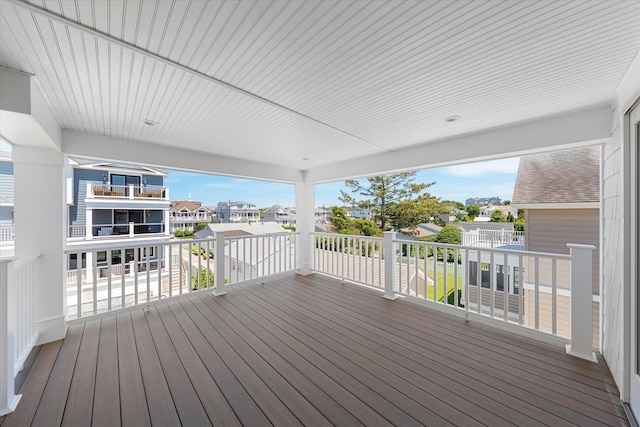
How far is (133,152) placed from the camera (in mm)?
3520

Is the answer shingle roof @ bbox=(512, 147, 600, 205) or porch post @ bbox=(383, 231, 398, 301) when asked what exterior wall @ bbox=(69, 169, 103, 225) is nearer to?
porch post @ bbox=(383, 231, 398, 301)

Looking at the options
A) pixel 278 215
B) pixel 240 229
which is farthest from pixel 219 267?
pixel 278 215

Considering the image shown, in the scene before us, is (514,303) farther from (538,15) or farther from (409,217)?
(538,15)

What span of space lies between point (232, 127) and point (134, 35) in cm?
163

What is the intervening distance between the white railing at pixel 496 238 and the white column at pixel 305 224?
14.4 ft

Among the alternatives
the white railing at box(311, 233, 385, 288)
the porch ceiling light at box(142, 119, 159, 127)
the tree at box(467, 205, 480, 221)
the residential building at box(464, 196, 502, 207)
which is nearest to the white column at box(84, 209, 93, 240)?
the porch ceiling light at box(142, 119, 159, 127)

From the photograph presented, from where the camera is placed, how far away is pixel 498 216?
22.8ft

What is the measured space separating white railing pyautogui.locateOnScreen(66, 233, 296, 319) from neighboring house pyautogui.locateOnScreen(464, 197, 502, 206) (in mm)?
6631

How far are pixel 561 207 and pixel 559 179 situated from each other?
897mm

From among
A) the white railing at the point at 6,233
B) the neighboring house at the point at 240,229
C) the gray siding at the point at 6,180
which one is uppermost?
the gray siding at the point at 6,180

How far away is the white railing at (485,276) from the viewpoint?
7.51 ft

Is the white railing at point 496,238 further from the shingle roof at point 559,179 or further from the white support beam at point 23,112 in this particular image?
the white support beam at point 23,112

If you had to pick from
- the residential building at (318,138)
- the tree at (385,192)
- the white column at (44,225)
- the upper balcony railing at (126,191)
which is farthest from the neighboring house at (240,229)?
the tree at (385,192)

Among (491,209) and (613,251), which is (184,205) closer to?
(613,251)
